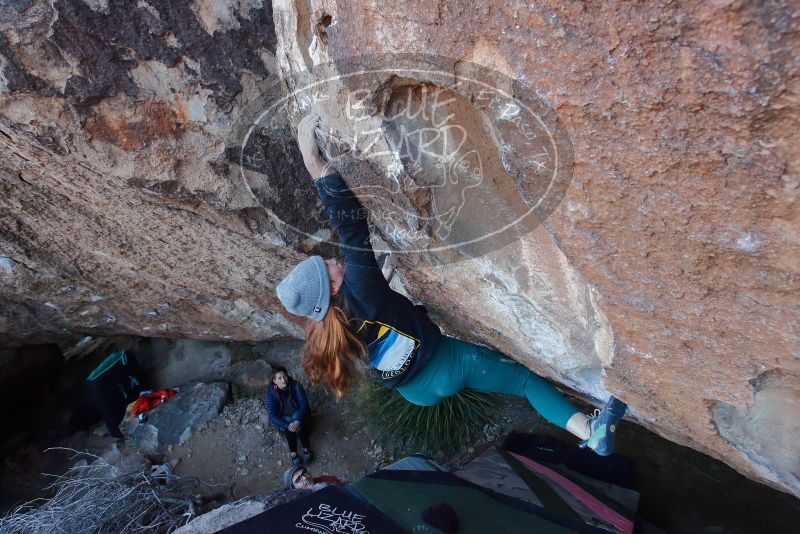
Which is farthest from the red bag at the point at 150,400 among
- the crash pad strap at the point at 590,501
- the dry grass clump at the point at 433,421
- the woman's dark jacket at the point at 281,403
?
the crash pad strap at the point at 590,501

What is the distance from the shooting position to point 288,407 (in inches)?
144

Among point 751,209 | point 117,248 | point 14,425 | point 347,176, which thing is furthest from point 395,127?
point 14,425

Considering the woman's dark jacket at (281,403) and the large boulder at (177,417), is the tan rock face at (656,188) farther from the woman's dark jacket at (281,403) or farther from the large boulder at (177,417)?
the large boulder at (177,417)

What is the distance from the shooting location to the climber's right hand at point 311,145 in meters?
1.80

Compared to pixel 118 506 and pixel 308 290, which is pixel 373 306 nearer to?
pixel 308 290

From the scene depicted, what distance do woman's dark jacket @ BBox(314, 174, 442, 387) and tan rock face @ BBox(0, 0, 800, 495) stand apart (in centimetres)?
9

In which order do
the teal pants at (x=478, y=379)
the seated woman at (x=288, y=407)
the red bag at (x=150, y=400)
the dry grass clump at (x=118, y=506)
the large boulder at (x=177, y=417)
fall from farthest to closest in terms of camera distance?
the red bag at (x=150, y=400) < the large boulder at (x=177, y=417) < the seated woman at (x=288, y=407) < the dry grass clump at (x=118, y=506) < the teal pants at (x=478, y=379)

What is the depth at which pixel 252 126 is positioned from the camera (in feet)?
6.82

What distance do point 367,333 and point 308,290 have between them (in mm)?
274

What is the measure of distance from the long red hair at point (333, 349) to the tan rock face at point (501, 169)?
36 centimetres

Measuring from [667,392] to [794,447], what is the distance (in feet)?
1.05

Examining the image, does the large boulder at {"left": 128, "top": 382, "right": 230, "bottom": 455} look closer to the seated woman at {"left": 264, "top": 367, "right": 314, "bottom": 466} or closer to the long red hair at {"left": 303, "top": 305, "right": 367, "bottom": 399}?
the seated woman at {"left": 264, "top": 367, "right": 314, "bottom": 466}

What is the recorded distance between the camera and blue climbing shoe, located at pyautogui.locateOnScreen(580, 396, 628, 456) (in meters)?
1.86

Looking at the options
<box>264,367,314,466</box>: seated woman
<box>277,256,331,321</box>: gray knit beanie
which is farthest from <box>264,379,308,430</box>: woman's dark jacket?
<box>277,256,331,321</box>: gray knit beanie
